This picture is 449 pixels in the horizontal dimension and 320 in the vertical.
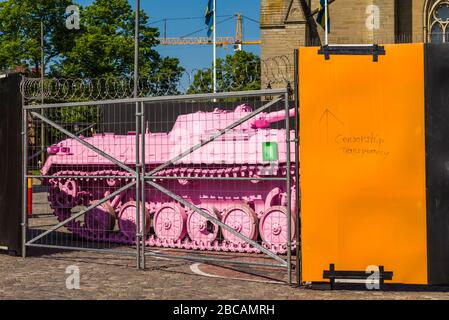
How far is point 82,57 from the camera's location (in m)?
49.4

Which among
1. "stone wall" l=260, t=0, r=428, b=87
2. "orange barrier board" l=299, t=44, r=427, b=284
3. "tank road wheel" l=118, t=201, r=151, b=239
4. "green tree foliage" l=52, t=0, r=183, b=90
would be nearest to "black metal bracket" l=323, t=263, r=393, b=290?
"orange barrier board" l=299, t=44, r=427, b=284

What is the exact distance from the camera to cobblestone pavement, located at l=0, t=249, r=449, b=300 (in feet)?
26.3

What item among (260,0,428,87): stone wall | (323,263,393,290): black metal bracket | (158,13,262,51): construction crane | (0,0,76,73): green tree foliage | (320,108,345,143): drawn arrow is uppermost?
(158,13,262,51): construction crane

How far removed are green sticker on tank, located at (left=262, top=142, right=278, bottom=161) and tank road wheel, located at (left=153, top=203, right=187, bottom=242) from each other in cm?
195

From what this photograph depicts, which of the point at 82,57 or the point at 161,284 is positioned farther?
the point at 82,57

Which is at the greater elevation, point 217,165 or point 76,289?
point 217,165

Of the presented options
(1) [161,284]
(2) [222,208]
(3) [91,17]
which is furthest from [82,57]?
(1) [161,284]

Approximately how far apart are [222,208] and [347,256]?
5.03 meters

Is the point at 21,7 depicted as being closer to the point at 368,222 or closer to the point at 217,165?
the point at 217,165

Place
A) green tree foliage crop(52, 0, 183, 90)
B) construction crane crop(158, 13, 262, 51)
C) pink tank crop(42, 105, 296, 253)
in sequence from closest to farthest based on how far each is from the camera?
pink tank crop(42, 105, 296, 253) < green tree foliage crop(52, 0, 183, 90) < construction crane crop(158, 13, 262, 51)

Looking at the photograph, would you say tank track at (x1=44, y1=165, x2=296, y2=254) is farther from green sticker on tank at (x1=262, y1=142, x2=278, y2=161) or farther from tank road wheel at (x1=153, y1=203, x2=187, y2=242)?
green sticker on tank at (x1=262, y1=142, x2=278, y2=161)

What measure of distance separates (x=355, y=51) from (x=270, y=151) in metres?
4.27

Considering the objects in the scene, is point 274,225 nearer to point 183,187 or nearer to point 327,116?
point 183,187

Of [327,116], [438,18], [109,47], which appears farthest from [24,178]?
[109,47]
